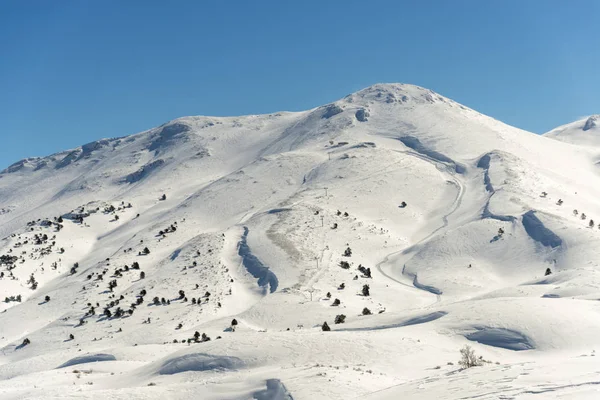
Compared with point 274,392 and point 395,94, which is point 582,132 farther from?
point 274,392

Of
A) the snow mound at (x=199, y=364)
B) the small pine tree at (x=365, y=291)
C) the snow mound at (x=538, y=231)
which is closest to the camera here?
the snow mound at (x=199, y=364)

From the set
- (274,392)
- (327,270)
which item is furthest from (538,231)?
(274,392)

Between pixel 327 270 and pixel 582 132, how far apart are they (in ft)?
491

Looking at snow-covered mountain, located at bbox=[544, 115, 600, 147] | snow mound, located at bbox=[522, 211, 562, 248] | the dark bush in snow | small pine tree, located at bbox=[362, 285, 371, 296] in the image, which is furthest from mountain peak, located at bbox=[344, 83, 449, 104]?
small pine tree, located at bbox=[362, 285, 371, 296]

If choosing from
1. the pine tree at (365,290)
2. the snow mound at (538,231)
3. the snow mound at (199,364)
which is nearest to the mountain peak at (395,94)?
the snow mound at (538,231)

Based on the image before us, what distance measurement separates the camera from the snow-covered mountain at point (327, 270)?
21.3 metres

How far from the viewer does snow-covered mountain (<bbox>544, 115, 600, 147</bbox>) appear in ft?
513

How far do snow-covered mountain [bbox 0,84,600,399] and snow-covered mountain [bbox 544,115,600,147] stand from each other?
1586 inches

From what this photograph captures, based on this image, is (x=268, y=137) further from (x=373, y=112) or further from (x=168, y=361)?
(x=168, y=361)

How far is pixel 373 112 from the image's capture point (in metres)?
134

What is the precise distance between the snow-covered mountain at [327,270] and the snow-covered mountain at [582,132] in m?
40.3

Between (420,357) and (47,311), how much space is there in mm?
45466

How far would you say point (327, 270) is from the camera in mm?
52562

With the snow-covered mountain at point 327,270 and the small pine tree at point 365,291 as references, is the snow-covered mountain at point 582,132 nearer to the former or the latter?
the snow-covered mountain at point 327,270
